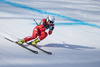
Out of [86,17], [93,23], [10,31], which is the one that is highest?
[86,17]

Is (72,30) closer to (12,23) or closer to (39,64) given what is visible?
(12,23)

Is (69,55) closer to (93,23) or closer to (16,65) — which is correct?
(16,65)

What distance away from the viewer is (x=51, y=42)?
490 cm

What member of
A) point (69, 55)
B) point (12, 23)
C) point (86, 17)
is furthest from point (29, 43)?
point (86, 17)

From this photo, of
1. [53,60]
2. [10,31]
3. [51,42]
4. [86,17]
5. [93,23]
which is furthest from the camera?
[86,17]

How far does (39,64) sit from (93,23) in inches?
182

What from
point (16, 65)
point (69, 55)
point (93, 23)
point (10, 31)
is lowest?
point (16, 65)

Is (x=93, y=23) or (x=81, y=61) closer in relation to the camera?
(x=81, y=61)

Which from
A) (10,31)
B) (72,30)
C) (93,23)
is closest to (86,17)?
(93,23)

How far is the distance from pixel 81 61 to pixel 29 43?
107 cm

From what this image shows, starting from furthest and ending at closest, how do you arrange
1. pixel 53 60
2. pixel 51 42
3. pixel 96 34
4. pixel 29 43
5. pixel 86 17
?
1. pixel 86 17
2. pixel 96 34
3. pixel 51 42
4. pixel 29 43
5. pixel 53 60

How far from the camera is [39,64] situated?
3510mm

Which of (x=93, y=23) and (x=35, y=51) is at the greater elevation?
(x=93, y=23)

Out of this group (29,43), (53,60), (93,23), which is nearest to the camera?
(53,60)
